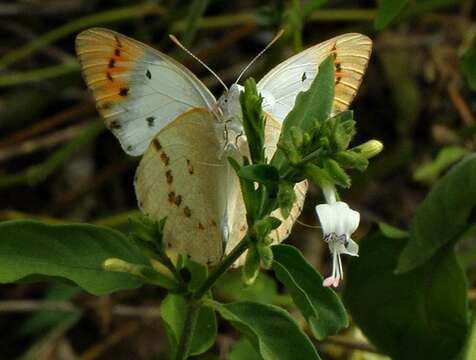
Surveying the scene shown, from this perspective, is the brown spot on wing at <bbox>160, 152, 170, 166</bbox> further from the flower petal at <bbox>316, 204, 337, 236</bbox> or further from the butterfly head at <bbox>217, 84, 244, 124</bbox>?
the flower petal at <bbox>316, 204, 337, 236</bbox>

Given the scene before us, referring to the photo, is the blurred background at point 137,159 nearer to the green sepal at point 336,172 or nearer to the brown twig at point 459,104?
the brown twig at point 459,104

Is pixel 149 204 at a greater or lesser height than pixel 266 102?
lesser

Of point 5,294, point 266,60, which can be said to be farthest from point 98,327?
point 266,60

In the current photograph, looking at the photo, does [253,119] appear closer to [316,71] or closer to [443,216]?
[316,71]

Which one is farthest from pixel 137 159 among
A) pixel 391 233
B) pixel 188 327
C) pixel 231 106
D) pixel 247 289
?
pixel 188 327

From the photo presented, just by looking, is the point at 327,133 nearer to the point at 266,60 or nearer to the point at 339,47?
the point at 339,47

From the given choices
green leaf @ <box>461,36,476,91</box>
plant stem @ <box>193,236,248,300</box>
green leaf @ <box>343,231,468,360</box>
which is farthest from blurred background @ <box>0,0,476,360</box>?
plant stem @ <box>193,236,248,300</box>
